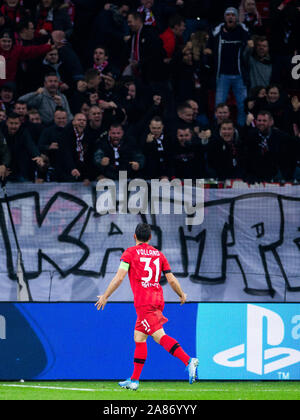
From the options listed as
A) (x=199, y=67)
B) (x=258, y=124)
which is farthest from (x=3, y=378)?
(x=199, y=67)

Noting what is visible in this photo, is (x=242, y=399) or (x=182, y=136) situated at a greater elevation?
(x=182, y=136)

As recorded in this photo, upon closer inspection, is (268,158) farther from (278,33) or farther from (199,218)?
(278,33)

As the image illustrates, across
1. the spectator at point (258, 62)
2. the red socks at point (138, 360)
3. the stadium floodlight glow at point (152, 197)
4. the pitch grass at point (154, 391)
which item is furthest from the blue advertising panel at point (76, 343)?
the spectator at point (258, 62)

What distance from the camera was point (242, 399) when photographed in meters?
8.74

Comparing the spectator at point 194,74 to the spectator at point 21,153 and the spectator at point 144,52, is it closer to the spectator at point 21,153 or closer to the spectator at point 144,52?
the spectator at point 144,52

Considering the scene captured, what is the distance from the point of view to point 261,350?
10.5 metres

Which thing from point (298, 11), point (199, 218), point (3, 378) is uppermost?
point (298, 11)

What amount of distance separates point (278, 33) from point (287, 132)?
2627 mm

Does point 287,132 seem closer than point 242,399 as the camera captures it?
No

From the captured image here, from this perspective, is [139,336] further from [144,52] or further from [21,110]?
[144,52]

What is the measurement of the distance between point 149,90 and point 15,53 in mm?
2376

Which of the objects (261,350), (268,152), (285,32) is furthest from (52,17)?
(261,350)

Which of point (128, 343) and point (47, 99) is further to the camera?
point (47, 99)

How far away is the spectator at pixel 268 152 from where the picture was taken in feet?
42.3
